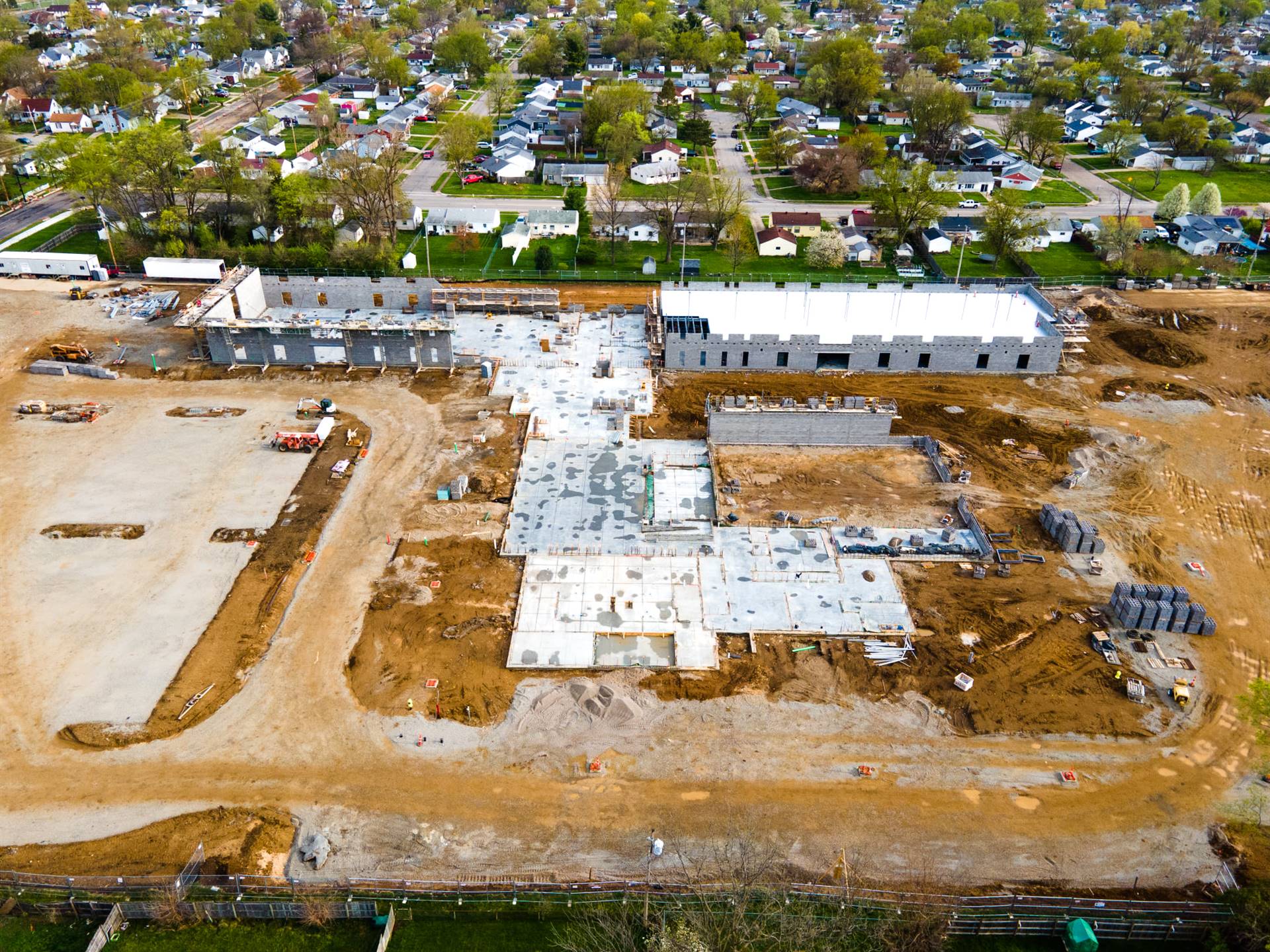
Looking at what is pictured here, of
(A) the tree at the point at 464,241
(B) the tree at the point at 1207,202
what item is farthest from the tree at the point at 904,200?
(A) the tree at the point at 464,241

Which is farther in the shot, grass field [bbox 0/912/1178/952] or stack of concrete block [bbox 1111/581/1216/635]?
stack of concrete block [bbox 1111/581/1216/635]

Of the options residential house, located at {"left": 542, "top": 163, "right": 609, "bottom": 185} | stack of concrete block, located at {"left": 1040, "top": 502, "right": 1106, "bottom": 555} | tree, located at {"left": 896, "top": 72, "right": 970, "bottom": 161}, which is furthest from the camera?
tree, located at {"left": 896, "top": 72, "right": 970, "bottom": 161}

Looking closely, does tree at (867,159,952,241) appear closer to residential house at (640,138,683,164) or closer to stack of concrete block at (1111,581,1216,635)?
residential house at (640,138,683,164)

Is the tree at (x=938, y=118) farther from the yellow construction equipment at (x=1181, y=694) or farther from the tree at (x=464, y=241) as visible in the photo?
the yellow construction equipment at (x=1181, y=694)

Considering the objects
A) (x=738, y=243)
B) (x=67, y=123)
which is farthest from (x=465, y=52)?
(x=738, y=243)

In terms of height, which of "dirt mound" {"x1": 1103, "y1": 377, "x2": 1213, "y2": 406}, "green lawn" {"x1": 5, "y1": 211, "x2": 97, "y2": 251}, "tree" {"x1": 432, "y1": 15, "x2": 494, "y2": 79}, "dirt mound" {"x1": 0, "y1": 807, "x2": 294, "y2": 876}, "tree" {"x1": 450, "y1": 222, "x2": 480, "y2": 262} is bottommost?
"dirt mound" {"x1": 1103, "y1": 377, "x2": 1213, "y2": 406}

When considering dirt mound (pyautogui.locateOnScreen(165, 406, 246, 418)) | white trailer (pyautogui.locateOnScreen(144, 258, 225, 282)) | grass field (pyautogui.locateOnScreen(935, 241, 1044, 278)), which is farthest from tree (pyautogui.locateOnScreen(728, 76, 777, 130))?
dirt mound (pyautogui.locateOnScreen(165, 406, 246, 418))
